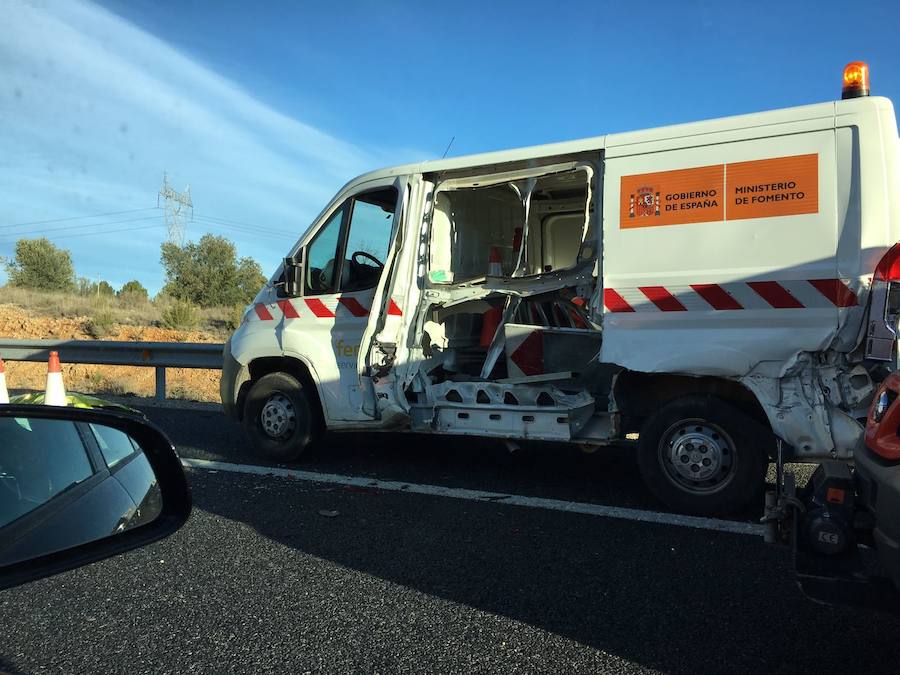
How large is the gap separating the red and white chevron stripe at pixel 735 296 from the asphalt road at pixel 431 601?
4.49 feet

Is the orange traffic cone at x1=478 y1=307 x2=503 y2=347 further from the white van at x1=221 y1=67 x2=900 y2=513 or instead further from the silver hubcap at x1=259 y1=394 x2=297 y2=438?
the silver hubcap at x1=259 y1=394 x2=297 y2=438

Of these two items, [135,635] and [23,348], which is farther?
[23,348]

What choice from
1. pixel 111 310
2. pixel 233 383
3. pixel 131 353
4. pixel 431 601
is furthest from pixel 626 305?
pixel 111 310

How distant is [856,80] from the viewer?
432 centimetres

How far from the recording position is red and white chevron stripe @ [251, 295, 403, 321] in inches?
240

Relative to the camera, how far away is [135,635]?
3.07 m

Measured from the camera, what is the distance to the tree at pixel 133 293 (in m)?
36.0

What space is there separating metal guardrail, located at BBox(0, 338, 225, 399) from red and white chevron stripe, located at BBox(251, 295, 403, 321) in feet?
10.1

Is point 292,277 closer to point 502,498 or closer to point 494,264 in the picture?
A: point 494,264

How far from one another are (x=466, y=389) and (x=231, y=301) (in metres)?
32.9

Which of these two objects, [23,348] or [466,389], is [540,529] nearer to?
[466,389]

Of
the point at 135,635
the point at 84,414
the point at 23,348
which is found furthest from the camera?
the point at 23,348

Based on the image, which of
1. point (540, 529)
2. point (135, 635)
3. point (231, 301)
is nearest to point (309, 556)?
point (135, 635)

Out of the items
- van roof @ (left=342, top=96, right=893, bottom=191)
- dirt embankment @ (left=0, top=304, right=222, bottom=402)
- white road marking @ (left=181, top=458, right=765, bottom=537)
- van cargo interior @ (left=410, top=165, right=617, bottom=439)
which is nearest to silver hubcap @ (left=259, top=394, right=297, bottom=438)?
white road marking @ (left=181, top=458, right=765, bottom=537)
